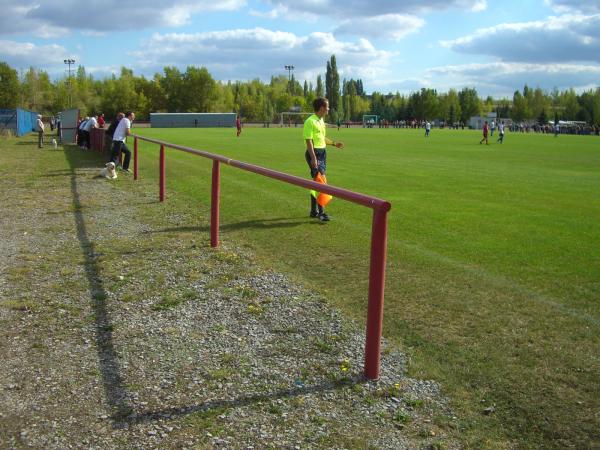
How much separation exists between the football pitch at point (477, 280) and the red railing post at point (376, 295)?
32 centimetres

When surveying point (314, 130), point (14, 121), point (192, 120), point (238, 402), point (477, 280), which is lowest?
point (238, 402)

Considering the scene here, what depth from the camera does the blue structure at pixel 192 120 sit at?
367 ft

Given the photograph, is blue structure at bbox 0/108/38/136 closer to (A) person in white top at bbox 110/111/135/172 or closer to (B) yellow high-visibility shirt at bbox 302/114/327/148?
(A) person in white top at bbox 110/111/135/172

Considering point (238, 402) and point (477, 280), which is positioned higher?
point (477, 280)

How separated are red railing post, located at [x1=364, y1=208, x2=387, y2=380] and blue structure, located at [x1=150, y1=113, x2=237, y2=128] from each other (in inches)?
4336

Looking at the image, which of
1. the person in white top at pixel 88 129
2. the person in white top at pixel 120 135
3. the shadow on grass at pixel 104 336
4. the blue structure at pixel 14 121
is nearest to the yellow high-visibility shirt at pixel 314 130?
the shadow on grass at pixel 104 336

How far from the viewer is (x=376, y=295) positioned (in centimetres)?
398

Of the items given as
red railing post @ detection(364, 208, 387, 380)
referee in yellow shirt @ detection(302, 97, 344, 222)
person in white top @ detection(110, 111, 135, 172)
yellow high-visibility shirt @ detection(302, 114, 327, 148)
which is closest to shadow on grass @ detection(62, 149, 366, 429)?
red railing post @ detection(364, 208, 387, 380)

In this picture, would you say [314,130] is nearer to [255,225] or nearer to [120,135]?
[255,225]

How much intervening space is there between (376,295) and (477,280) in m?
2.79

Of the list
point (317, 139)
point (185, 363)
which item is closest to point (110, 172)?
point (317, 139)

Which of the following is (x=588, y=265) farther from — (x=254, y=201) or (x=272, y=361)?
(x=254, y=201)

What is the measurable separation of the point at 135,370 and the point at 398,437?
1831mm

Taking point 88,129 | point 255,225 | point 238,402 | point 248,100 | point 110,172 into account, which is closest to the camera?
point 238,402
